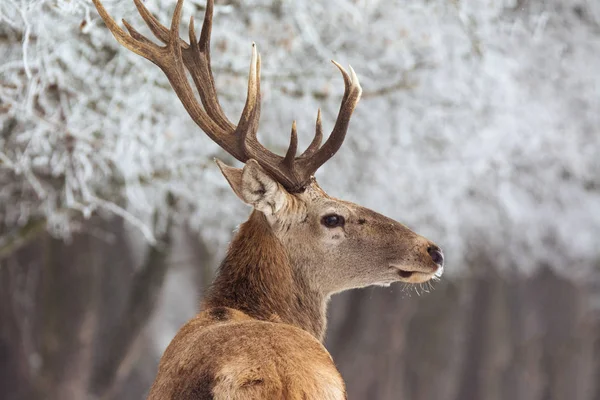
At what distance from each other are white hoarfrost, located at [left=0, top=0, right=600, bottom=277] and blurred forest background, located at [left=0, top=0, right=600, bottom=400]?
0.09ft

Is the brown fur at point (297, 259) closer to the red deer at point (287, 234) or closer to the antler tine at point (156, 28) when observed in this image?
the red deer at point (287, 234)

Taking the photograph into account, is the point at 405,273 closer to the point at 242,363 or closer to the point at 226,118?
the point at 226,118

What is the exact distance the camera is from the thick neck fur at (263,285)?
5.29m

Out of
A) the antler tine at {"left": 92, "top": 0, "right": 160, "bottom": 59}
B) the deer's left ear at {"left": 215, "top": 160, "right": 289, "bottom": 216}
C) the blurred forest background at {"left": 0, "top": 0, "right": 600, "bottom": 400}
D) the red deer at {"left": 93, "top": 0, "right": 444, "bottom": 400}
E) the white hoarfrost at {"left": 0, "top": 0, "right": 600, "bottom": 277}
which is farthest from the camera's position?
the blurred forest background at {"left": 0, "top": 0, "right": 600, "bottom": 400}

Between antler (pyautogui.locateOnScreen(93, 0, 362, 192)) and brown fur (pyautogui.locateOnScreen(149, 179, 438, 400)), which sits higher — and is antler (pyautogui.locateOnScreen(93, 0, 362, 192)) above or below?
above

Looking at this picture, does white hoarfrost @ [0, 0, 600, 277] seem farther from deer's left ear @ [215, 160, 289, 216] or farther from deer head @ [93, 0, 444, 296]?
deer's left ear @ [215, 160, 289, 216]

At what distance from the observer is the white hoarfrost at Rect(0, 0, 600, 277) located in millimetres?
9359

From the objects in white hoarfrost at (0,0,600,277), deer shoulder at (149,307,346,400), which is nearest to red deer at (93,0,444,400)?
deer shoulder at (149,307,346,400)

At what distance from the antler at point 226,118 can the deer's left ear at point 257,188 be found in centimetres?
16

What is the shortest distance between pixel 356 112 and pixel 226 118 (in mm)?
7250

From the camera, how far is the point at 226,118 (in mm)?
5828

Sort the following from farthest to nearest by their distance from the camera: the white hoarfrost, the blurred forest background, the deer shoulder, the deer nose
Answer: the blurred forest background < the white hoarfrost < the deer nose < the deer shoulder

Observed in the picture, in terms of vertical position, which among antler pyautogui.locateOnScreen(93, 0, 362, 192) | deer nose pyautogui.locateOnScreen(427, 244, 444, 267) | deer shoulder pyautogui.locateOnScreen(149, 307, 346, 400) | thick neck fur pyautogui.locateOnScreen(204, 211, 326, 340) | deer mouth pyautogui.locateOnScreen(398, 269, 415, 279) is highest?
antler pyautogui.locateOnScreen(93, 0, 362, 192)

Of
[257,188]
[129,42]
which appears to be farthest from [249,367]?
[129,42]
